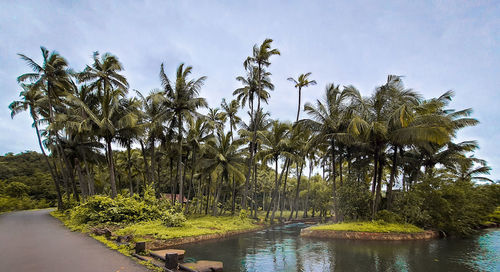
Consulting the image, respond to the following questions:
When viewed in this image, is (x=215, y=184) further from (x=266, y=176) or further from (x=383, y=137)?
(x=383, y=137)

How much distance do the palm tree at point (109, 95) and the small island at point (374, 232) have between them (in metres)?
15.2

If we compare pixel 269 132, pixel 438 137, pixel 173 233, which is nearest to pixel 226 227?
pixel 173 233

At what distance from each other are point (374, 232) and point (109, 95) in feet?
67.6

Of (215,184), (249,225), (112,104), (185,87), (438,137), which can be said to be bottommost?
(249,225)

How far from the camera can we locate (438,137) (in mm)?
16672

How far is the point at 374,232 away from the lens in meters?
17.4

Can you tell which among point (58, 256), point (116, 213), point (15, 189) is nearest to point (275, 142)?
point (116, 213)

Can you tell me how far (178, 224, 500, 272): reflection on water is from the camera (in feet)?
34.5

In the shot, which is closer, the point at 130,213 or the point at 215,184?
the point at 130,213

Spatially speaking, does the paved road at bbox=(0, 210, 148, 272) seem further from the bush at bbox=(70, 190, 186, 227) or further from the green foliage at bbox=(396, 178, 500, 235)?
the green foliage at bbox=(396, 178, 500, 235)

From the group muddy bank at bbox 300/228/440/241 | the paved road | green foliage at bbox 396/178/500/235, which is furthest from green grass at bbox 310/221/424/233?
the paved road

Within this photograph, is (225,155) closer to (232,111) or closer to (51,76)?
(232,111)

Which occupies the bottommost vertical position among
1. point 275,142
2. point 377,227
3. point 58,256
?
point 58,256

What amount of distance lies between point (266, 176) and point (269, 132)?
1792 cm
